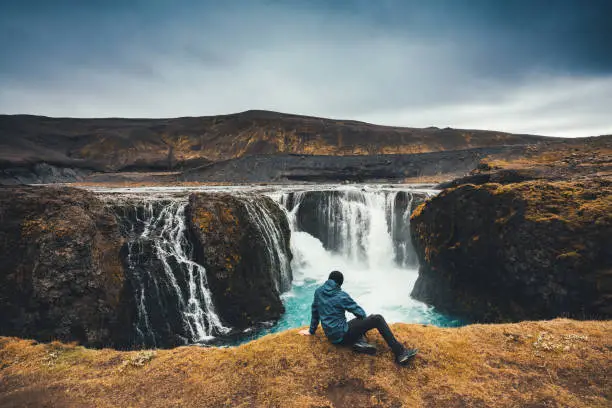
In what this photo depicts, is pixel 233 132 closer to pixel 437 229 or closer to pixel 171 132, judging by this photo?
pixel 171 132

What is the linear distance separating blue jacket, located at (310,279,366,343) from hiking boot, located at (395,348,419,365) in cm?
91

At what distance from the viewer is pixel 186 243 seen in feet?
49.9

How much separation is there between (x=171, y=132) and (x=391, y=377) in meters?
96.4

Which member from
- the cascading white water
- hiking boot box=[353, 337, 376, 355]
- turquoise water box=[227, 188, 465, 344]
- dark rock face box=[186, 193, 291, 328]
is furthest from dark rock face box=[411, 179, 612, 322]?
dark rock face box=[186, 193, 291, 328]

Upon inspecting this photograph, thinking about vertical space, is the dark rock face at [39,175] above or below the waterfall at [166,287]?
above

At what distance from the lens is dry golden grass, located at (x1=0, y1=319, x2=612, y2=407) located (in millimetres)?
4953

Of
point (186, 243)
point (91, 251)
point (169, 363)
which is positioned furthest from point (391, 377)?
point (186, 243)

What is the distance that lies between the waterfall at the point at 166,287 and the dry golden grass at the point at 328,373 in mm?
6042

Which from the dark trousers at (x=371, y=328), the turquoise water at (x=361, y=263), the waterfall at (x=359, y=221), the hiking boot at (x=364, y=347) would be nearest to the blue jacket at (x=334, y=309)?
the dark trousers at (x=371, y=328)

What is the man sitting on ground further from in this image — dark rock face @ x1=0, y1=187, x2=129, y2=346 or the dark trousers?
dark rock face @ x1=0, y1=187, x2=129, y2=346

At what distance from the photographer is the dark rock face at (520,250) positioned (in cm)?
1020

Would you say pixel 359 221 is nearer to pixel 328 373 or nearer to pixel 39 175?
pixel 328 373

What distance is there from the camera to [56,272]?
35.2 ft

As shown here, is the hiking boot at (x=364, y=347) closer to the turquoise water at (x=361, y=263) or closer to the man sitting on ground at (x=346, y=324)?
the man sitting on ground at (x=346, y=324)
